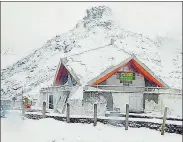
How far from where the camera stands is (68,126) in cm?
2083

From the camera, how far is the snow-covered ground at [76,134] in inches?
720

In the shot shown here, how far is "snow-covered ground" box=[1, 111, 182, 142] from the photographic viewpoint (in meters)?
18.3

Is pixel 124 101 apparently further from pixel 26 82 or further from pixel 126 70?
pixel 26 82

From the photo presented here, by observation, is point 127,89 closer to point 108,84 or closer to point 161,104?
point 108,84

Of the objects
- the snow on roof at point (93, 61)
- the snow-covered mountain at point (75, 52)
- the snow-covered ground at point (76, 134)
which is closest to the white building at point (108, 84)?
the snow on roof at point (93, 61)

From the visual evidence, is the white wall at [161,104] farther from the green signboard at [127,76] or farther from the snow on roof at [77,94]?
the snow on roof at [77,94]

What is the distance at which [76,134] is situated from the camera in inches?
752

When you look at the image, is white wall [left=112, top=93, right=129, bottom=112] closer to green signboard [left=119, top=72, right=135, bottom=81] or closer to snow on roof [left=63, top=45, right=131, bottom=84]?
green signboard [left=119, top=72, right=135, bottom=81]

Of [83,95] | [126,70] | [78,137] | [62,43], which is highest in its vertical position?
[62,43]

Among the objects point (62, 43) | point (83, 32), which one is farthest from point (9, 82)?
point (83, 32)

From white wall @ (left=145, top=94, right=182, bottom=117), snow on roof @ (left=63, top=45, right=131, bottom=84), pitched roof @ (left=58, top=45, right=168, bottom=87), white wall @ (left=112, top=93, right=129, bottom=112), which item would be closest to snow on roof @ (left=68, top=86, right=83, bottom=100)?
pitched roof @ (left=58, top=45, right=168, bottom=87)

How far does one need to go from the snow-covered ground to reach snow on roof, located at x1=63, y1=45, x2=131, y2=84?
9204 millimetres

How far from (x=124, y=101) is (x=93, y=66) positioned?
15.6 feet

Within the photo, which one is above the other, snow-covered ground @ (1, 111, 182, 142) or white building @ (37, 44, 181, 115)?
white building @ (37, 44, 181, 115)
